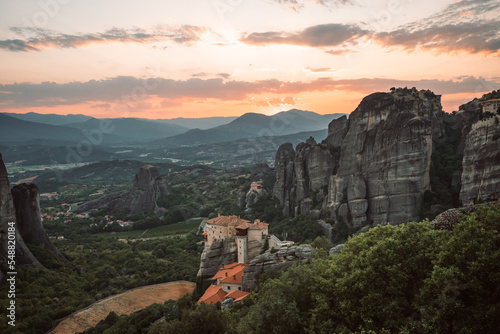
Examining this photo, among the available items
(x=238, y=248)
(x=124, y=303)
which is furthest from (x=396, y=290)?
(x=124, y=303)

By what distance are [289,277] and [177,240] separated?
185 feet

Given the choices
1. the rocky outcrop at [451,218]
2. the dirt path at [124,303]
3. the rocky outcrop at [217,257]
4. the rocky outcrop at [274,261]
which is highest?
the rocky outcrop at [451,218]

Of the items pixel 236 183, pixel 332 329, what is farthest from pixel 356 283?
pixel 236 183

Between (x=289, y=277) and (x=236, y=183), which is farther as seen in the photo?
(x=236, y=183)

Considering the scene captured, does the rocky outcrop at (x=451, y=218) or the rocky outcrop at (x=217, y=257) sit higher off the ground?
the rocky outcrop at (x=451, y=218)

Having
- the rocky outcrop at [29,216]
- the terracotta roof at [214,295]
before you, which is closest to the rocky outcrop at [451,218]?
the terracotta roof at [214,295]

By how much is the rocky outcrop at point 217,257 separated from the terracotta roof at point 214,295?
4554 mm

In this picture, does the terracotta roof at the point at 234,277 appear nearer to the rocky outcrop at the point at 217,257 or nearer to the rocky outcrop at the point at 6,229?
the rocky outcrop at the point at 217,257

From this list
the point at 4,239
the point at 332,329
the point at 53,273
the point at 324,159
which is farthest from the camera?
the point at 324,159

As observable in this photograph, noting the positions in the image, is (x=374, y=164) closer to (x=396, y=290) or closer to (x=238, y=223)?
(x=238, y=223)

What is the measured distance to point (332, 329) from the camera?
16.2 meters

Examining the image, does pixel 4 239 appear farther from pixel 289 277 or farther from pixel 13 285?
pixel 289 277

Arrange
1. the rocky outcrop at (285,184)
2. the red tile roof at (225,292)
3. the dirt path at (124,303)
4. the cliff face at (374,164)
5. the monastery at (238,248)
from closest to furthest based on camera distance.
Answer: the red tile roof at (225,292)
the monastery at (238,248)
the dirt path at (124,303)
the cliff face at (374,164)
the rocky outcrop at (285,184)

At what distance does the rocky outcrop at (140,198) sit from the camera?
106m
